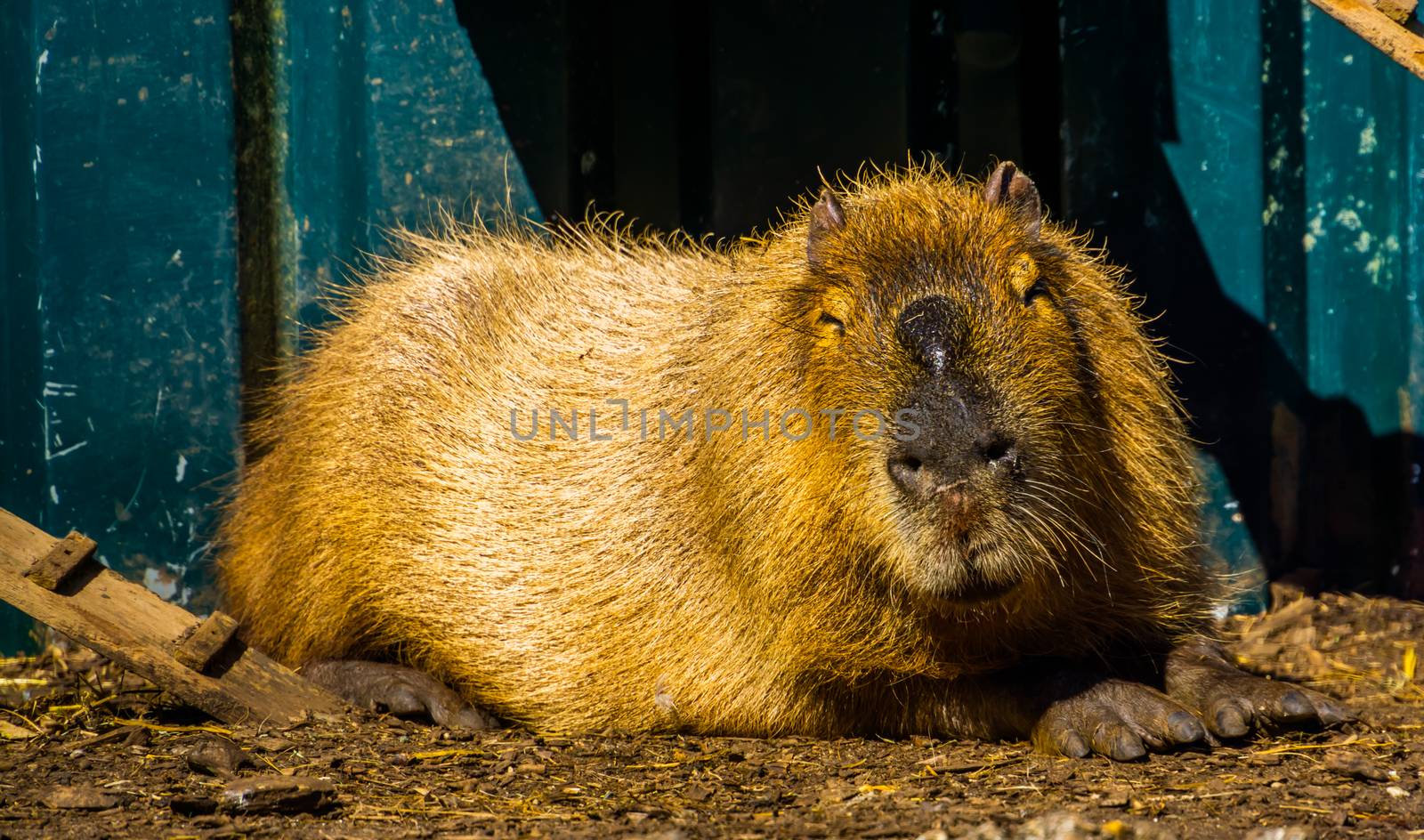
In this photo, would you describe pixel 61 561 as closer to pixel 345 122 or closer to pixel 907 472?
pixel 345 122

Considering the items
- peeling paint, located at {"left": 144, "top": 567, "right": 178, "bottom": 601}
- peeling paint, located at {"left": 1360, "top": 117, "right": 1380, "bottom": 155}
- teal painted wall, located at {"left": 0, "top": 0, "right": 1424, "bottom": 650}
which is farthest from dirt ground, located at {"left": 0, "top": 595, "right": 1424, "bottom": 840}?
peeling paint, located at {"left": 1360, "top": 117, "right": 1380, "bottom": 155}

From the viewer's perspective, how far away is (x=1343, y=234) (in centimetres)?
445

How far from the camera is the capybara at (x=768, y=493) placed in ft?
9.77

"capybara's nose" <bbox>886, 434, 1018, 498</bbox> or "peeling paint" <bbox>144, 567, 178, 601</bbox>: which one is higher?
"capybara's nose" <bbox>886, 434, 1018, 498</bbox>

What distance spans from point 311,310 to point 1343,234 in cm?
327

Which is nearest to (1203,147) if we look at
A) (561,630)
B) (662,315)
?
(662,315)

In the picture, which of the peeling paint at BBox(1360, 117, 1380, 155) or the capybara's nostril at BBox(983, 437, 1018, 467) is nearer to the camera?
the capybara's nostril at BBox(983, 437, 1018, 467)

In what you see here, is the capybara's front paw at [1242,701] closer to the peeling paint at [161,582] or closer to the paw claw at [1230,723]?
the paw claw at [1230,723]

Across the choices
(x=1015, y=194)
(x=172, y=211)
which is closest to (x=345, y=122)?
(x=172, y=211)

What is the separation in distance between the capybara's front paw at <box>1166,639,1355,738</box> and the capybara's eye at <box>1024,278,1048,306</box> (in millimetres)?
975

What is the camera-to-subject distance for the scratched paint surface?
13.9 ft

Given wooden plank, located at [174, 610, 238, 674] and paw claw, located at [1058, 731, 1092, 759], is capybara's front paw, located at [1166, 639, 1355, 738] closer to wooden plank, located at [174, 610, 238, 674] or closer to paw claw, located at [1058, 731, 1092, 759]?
paw claw, located at [1058, 731, 1092, 759]

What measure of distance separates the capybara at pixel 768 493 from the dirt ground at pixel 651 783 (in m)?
0.15

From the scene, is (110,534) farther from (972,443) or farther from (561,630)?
(972,443)
